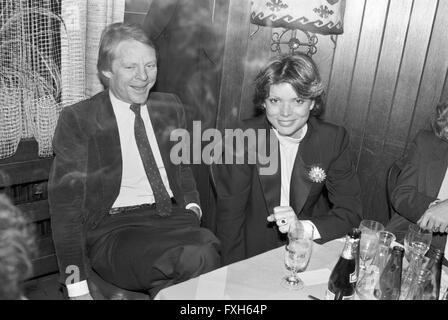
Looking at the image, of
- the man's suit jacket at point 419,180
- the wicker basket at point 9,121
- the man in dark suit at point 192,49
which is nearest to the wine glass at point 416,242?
the man's suit jacket at point 419,180

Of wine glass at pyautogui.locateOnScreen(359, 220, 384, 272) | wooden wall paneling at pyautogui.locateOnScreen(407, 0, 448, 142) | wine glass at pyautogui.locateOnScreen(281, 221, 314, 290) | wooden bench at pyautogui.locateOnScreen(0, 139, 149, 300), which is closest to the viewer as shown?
wine glass at pyautogui.locateOnScreen(281, 221, 314, 290)

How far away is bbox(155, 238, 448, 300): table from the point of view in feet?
4.33

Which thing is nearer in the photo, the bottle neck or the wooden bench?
the bottle neck

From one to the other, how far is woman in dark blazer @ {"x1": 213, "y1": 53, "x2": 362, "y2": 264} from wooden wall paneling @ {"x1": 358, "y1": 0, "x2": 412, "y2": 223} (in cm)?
68

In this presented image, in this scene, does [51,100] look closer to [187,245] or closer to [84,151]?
[84,151]

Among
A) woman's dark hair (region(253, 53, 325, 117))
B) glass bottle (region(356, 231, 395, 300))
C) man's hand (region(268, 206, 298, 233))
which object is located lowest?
glass bottle (region(356, 231, 395, 300))

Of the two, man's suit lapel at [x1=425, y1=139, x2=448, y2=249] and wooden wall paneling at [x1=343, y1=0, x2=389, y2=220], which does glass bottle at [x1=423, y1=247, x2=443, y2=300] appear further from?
wooden wall paneling at [x1=343, y1=0, x2=389, y2=220]

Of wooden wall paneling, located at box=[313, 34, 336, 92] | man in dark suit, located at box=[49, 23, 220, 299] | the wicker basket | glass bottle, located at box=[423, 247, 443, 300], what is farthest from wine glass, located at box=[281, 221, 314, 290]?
wooden wall paneling, located at box=[313, 34, 336, 92]

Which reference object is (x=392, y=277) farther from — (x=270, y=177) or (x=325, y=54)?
(x=325, y=54)

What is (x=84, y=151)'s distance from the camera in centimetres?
208

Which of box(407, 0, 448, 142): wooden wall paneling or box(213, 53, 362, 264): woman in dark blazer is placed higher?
box(407, 0, 448, 142): wooden wall paneling

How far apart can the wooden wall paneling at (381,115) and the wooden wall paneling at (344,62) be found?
0.15 metres

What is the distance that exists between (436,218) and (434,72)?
96 cm

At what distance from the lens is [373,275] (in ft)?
4.89
